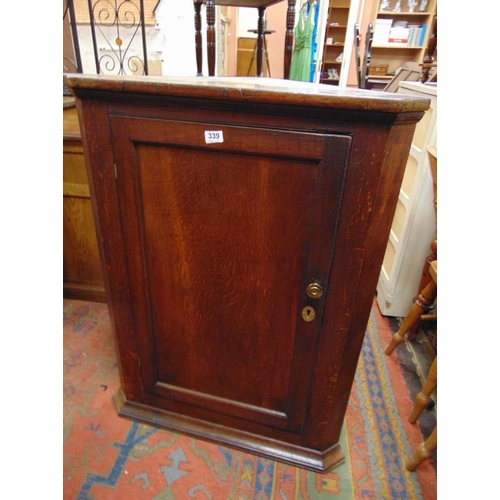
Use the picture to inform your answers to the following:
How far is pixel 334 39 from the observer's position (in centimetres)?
543

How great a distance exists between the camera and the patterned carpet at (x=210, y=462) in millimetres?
1037

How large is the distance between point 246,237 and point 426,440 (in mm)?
946

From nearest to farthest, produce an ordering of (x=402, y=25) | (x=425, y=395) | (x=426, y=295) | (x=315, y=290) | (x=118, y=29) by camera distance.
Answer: (x=315, y=290) < (x=425, y=395) < (x=426, y=295) < (x=118, y=29) < (x=402, y=25)

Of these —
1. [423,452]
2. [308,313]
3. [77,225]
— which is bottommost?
[423,452]

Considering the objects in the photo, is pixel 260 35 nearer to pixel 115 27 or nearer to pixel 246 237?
pixel 246 237

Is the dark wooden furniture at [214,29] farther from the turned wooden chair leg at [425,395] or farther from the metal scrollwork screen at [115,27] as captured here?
the turned wooden chair leg at [425,395]

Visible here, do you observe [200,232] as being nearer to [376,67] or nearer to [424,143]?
[424,143]

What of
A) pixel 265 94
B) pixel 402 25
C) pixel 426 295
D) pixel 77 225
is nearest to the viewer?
pixel 265 94

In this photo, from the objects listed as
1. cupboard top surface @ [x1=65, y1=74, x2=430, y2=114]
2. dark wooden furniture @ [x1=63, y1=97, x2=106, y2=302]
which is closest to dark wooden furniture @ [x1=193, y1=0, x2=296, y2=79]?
dark wooden furniture @ [x1=63, y1=97, x2=106, y2=302]

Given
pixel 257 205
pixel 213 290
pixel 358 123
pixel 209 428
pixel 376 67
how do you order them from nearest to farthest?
pixel 358 123
pixel 257 205
pixel 213 290
pixel 209 428
pixel 376 67

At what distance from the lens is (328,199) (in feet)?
2.48

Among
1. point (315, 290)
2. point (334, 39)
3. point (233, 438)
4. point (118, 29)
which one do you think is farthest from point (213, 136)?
point (334, 39)

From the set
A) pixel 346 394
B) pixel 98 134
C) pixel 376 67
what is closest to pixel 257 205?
pixel 98 134

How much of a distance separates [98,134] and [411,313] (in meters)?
1.35
